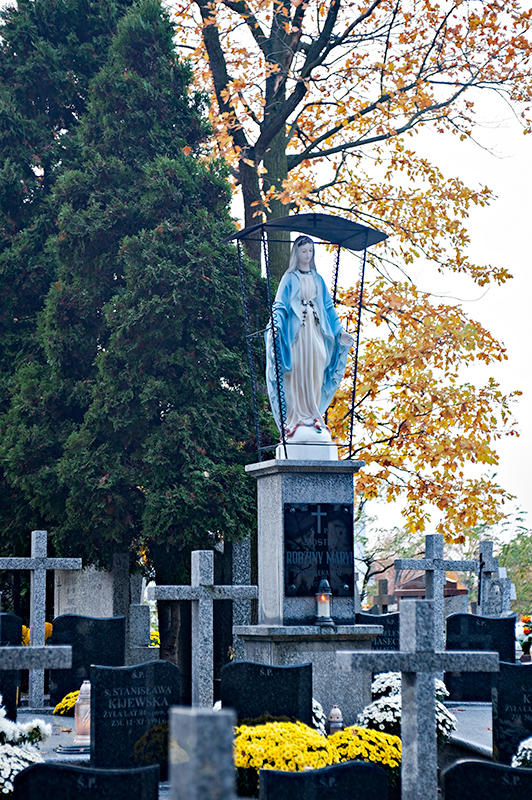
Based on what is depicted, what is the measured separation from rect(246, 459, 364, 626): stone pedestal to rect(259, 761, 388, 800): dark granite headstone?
16.2 feet

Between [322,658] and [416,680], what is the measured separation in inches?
181

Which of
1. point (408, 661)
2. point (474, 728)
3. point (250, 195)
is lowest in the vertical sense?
point (474, 728)

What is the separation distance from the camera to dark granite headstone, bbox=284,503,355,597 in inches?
423

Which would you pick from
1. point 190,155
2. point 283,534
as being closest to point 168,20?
point 190,155

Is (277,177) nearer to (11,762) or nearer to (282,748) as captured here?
(282,748)

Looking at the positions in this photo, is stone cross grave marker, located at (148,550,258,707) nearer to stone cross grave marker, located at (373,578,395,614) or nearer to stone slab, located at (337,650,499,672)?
stone slab, located at (337,650,499,672)

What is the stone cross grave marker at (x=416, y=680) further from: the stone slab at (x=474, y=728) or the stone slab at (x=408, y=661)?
the stone slab at (x=474, y=728)

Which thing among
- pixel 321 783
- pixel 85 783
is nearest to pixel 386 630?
pixel 321 783

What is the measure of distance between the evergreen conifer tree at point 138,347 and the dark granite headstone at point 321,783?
863 centimetres

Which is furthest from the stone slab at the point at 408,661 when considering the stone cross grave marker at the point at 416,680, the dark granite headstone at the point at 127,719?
the dark granite headstone at the point at 127,719

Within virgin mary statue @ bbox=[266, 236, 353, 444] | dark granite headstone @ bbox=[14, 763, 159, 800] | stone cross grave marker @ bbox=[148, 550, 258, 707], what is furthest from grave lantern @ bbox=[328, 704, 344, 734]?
dark granite headstone @ bbox=[14, 763, 159, 800]

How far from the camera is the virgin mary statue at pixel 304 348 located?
1141cm

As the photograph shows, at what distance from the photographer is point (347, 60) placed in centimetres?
1847

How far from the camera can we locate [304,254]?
11.6 m
